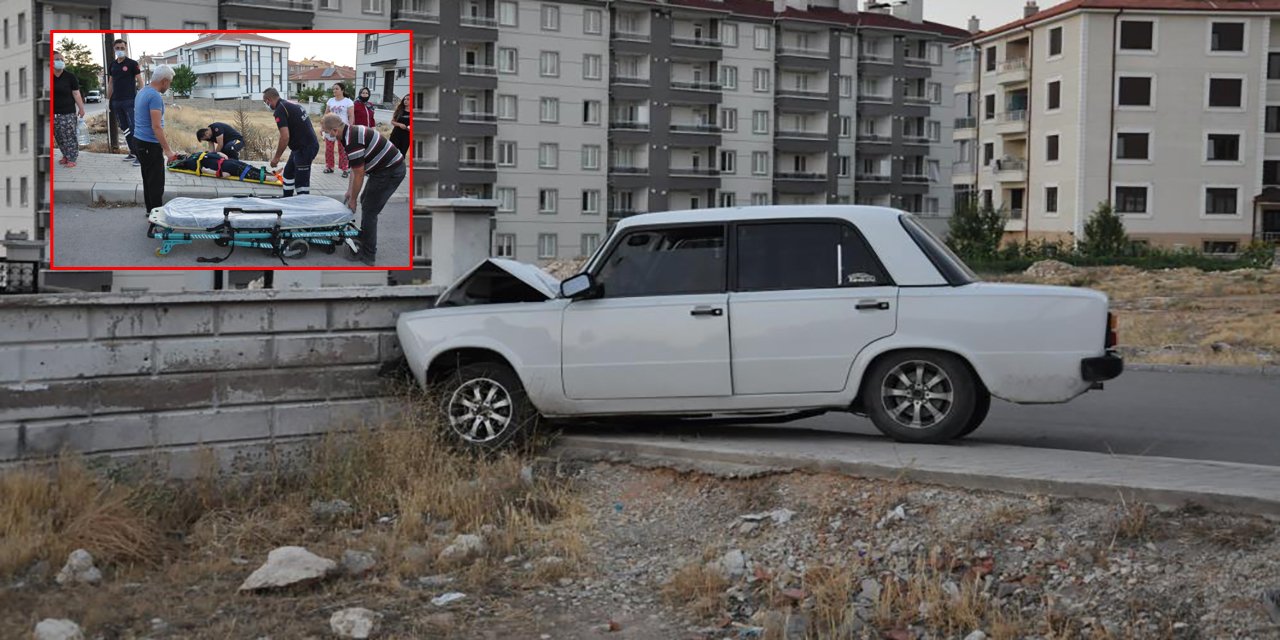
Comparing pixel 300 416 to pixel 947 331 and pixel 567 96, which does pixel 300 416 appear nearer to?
pixel 947 331

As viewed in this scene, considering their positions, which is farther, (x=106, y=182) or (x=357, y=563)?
(x=106, y=182)

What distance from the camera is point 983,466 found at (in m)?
9.57

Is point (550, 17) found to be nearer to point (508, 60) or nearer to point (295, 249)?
point (508, 60)

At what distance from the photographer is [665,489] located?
1046cm

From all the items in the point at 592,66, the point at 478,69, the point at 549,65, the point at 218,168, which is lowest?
the point at 218,168

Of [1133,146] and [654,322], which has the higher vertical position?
[1133,146]

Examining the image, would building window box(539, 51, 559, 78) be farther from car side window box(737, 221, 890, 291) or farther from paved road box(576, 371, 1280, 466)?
car side window box(737, 221, 890, 291)

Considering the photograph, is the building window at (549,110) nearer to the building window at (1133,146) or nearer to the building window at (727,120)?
the building window at (727,120)

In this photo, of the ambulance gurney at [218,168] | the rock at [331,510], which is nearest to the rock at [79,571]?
the rock at [331,510]

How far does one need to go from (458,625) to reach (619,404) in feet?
11.2

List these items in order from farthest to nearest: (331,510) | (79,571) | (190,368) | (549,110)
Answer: (549,110), (190,368), (331,510), (79,571)

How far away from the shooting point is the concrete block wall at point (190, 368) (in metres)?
10.7

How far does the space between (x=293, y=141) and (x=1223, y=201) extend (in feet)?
228

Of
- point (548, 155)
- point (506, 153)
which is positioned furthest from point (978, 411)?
point (548, 155)
